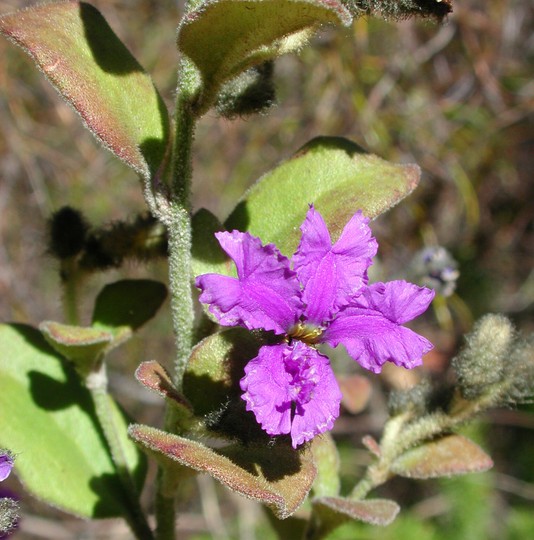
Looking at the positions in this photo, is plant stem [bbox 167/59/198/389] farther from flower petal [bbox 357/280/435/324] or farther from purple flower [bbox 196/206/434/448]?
flower petal [bbox 357/280/435/324]

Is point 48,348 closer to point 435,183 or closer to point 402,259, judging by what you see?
point 402,259

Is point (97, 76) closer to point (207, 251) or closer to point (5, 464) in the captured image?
point (207, 251)

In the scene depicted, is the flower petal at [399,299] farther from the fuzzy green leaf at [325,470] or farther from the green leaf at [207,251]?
the fuzzy green leaf at [325,470]

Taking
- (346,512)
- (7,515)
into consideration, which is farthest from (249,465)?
(7,515)

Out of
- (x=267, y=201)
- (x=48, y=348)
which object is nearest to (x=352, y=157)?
(x=267, y=201)

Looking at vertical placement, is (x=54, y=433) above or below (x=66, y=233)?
below

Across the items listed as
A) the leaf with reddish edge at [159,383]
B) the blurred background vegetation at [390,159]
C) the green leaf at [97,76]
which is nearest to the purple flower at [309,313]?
the leaf with reddish edge at [159,383]
